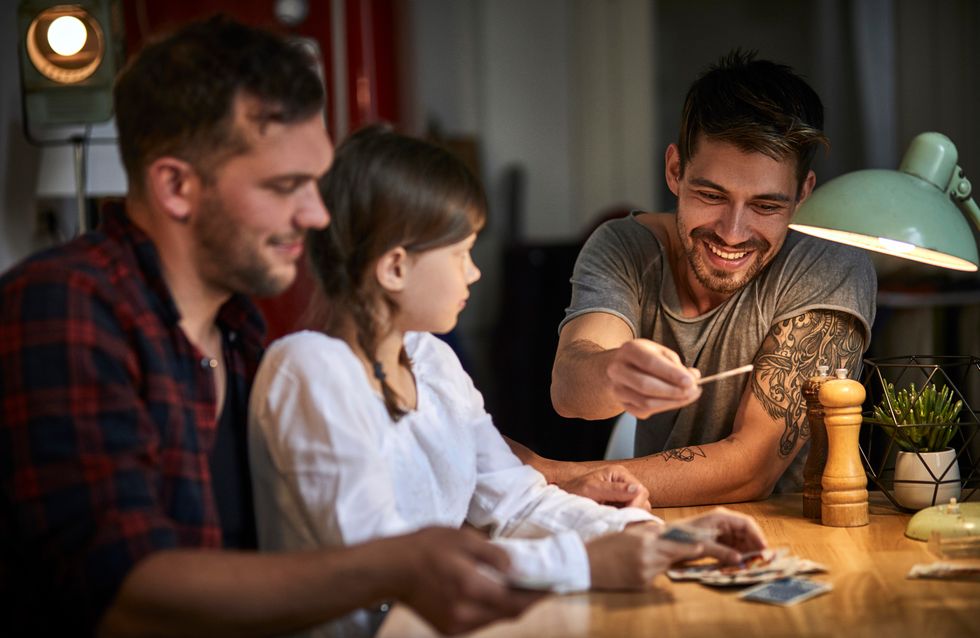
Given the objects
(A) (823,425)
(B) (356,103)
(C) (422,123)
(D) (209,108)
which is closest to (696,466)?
(A) (823,425)

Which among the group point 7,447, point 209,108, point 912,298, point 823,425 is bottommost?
point 912,298

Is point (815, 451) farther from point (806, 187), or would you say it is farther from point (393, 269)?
point (393, 269)

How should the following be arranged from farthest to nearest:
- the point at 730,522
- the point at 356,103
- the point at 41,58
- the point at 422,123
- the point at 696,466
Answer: the point at 422,123 < the point at 356,103 < the point at 41,58 < the point at 696,466 < the point at 730,522

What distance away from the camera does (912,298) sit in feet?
13.6

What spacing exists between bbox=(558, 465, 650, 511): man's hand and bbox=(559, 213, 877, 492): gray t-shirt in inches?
15.8

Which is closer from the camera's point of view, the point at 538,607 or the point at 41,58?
the point at 538,607

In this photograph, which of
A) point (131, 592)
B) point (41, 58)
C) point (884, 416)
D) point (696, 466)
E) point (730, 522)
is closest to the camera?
point (131, 592)

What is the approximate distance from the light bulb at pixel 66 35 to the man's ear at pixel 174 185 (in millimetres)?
1857

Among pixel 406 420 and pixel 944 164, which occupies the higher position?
pixel 944 164

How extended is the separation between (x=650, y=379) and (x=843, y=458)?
0.32 metres

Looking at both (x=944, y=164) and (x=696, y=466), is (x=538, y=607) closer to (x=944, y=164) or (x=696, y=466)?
(x=696, y=466)

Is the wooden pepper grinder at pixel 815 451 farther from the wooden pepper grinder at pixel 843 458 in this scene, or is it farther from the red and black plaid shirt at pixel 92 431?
the red and black plaid shirt at pixel 92 431

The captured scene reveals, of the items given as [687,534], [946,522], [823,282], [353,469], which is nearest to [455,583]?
[353,469]

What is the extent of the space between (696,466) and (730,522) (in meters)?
0.39
